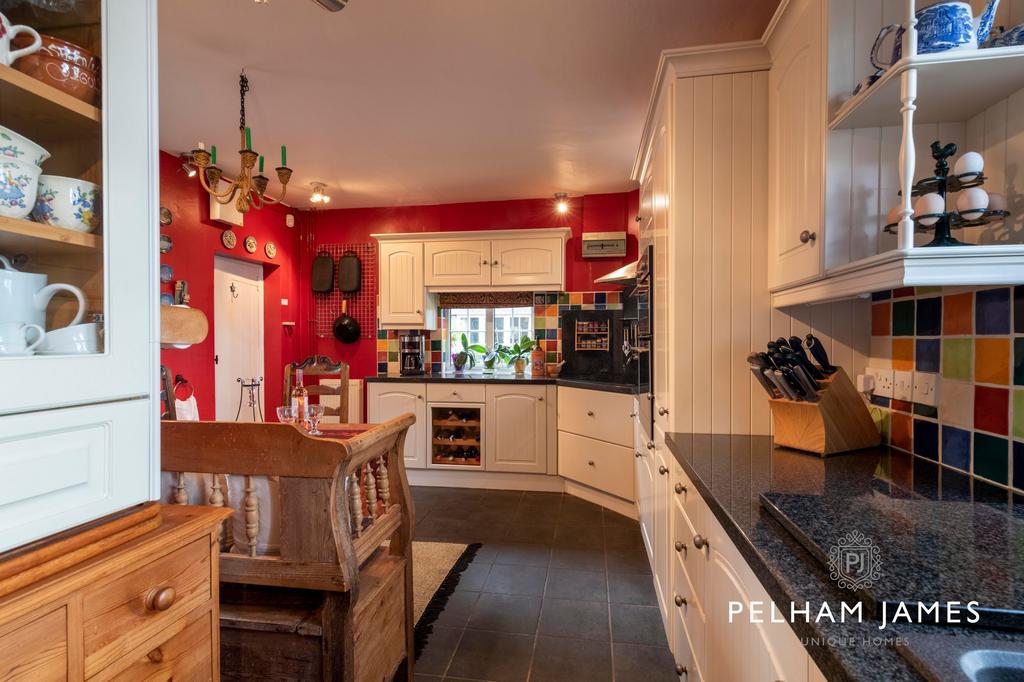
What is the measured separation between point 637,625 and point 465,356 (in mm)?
2651

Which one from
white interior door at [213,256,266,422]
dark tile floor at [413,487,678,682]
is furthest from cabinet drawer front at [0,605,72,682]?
white interior door at [213,256,266,422]

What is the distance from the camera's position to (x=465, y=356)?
4215mm

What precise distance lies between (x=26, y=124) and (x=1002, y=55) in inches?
65.6

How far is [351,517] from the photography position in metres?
1.41

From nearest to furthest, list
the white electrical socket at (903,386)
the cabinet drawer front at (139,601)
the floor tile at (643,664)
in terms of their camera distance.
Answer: the cabinet drawer front at (139,601) < the white electrical socket at (903,386) < the floor tile at (643,664)

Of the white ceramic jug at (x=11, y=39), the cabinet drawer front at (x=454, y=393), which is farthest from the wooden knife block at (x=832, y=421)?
the cabinet drawer front at (x=454, y=393)

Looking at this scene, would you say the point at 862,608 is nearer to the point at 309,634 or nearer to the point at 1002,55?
the point at 1002,55

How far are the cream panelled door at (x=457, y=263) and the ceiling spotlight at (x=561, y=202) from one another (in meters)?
0.72

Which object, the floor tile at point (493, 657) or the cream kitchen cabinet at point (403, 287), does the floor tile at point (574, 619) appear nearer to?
the floor tile at point (493, 657)

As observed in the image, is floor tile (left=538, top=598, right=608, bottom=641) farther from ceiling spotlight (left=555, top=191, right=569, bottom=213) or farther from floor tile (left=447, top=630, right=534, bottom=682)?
ceiling spotlight (left=555, top=191, right=569, bottom=213)

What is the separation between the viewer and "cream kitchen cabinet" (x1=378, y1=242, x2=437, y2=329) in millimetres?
4117

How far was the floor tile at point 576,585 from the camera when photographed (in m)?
2.21

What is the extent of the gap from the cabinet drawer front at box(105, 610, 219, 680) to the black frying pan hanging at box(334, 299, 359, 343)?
3.77m

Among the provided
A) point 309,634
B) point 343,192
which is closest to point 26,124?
point 309,634
